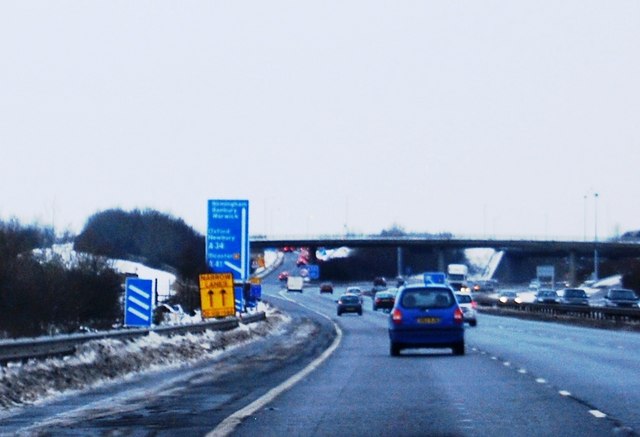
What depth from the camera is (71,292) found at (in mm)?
44094

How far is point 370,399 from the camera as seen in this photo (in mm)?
19734

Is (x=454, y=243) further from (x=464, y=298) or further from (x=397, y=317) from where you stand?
(x=397, y=317)

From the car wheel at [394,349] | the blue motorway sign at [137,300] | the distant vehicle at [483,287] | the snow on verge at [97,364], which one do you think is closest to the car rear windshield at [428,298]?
the car wheel at [394,349]

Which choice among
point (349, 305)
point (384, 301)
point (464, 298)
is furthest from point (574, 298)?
point (464, 298)

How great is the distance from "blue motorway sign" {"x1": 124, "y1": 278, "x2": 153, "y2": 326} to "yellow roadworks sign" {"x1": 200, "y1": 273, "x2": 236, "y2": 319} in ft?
31.6

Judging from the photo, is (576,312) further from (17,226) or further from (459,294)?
(17,226)

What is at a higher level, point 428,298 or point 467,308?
point 428,298

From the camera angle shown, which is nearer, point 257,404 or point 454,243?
point 257,404

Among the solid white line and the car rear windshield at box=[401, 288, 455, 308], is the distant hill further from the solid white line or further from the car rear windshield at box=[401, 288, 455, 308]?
the solid white line

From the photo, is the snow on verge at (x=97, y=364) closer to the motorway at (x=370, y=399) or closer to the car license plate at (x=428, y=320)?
the motorway at (x=370, y=399)

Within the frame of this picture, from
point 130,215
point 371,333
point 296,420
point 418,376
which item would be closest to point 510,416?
point 296,420

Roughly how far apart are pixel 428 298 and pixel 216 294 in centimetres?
1270

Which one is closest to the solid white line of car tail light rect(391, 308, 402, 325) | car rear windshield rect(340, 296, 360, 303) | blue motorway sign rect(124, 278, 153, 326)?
car tail light rect(391, 308, 402, 325)

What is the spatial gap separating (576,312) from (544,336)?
31.2m
